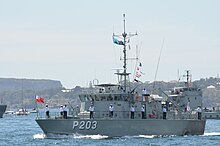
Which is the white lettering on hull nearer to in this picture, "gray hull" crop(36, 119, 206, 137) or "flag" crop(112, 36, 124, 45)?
"gray hull" crop(36, 119, 206, 137)

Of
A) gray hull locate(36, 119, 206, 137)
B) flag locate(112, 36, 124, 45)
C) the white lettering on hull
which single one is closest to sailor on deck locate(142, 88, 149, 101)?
gray hull locate(36, 119, 206, 137)

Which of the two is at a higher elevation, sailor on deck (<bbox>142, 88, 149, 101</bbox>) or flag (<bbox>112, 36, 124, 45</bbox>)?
flag (<bbox>112, 36, 124, 45</bbox>)

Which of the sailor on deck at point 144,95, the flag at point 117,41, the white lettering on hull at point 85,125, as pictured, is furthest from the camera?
the flag at point 117,41

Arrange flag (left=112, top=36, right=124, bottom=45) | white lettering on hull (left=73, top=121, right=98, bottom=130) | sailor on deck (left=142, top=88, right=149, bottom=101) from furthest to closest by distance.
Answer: flag (left=112, top=36, right=124, bottom=45) → sailor on deck (left=142, top=88, right=149, bottom=101) → white lettering on hull (left=73, top=121, right=98, bottom=130)

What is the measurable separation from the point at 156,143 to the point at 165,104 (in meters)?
9.31

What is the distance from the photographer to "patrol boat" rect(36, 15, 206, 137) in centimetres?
5938

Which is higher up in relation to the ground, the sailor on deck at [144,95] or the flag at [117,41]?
the flag at [117,41]

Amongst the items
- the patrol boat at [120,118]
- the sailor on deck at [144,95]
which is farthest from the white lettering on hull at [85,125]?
the sailor on deck at [144,95]

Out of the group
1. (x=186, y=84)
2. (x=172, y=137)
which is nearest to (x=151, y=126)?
(x=172, y=137)

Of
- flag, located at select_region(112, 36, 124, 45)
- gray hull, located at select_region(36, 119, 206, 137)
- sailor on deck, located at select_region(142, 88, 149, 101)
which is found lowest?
gray hull, located at select_region(36, 119, 206, 137)

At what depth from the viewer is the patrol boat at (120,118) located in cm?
5938

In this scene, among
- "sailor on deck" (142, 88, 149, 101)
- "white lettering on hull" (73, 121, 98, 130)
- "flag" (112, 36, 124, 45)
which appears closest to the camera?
"white lettering on hull" (73, 121, 98, 130)

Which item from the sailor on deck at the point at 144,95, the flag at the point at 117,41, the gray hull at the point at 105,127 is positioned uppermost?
the flag at the point at 117,41

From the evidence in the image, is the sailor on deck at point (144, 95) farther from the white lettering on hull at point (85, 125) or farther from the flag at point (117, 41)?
the white lettering on hull at point (85, 125)
